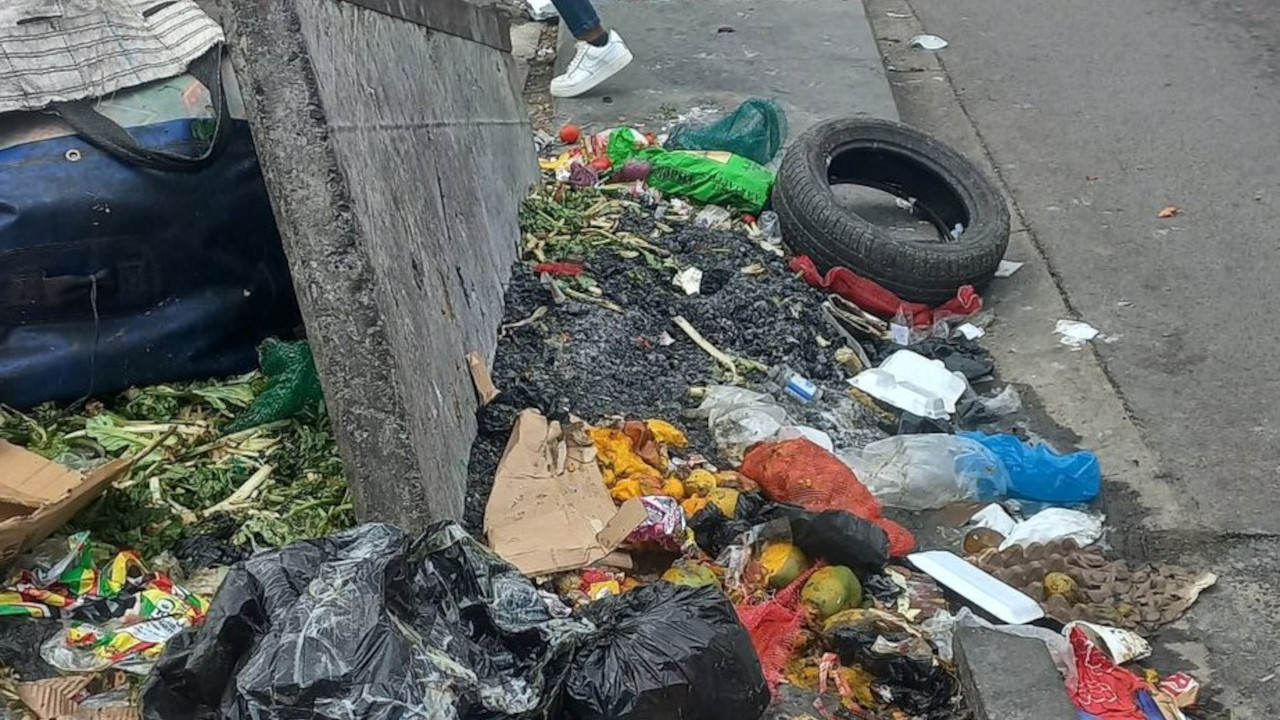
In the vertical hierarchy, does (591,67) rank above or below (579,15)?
below

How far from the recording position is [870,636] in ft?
9.42

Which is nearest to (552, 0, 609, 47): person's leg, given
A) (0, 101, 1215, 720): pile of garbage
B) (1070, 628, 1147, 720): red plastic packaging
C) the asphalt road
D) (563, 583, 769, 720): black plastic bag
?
the asphalt road

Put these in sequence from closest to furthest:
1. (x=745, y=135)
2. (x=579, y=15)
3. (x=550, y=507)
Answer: (x=550, y=507), (x=745, y=135), (x=579, y=15)

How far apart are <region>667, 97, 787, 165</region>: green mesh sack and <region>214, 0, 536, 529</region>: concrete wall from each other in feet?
8.27

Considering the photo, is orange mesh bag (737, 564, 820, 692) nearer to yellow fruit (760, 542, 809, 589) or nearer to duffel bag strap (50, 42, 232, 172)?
yellow fruit (760, 542, 809, 589)

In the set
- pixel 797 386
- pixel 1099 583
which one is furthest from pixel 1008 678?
pixel 797 386

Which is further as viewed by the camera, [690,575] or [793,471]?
[793,471]

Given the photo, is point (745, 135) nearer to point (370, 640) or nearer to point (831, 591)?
point (831, 591)

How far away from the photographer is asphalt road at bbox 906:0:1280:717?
3.45m

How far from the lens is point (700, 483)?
3.41 m

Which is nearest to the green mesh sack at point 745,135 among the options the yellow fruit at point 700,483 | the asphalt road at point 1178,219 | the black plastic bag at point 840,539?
the asphalt road at point 1178,219

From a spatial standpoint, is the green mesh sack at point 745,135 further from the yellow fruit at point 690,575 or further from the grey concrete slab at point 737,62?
the yellow fruit at point 690,575

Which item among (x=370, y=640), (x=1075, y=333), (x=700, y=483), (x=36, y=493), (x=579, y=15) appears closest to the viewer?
(x=370, y=640)

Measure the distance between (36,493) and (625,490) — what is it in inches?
57.6
